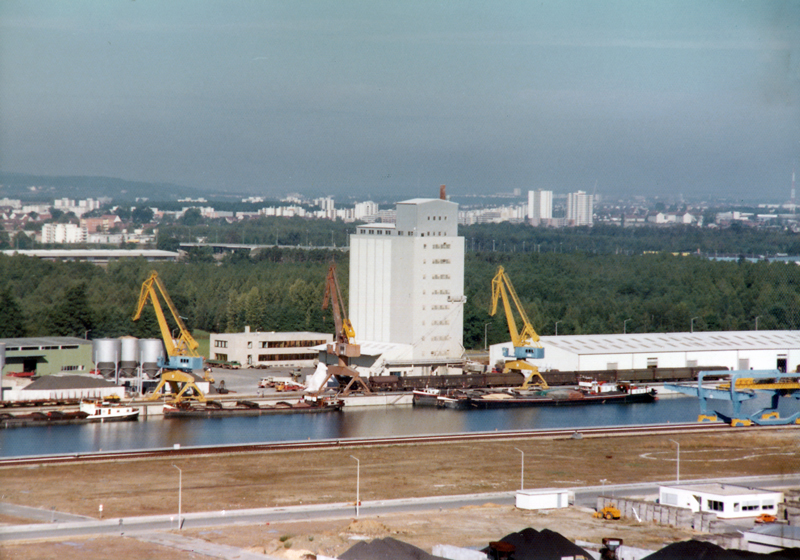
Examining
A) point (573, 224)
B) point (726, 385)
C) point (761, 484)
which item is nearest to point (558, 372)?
point (726, 385)

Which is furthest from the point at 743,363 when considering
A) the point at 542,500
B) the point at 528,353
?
the point at 542,500

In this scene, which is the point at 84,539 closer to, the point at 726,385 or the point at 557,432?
the point at 557,432

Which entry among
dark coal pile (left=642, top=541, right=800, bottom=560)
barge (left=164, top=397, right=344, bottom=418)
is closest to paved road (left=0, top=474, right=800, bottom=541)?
dark coal pile (left=642, top=541, right=800, bottom=560)

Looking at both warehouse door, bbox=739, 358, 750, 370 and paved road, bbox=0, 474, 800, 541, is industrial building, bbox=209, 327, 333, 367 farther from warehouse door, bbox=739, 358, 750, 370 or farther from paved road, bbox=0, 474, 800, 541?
paved road, bbox=0, 474, 800, 541

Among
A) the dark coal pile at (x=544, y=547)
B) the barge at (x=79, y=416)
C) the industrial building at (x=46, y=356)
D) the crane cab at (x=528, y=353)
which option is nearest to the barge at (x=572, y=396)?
the crane cab at (x=528, y=353)

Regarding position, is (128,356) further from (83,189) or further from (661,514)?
(83,189)

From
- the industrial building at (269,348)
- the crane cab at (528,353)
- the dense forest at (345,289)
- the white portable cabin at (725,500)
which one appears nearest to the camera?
the white portable cabin at (725,500)

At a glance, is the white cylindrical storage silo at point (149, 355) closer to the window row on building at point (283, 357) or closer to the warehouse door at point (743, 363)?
the window row on building at point (283, 357)
